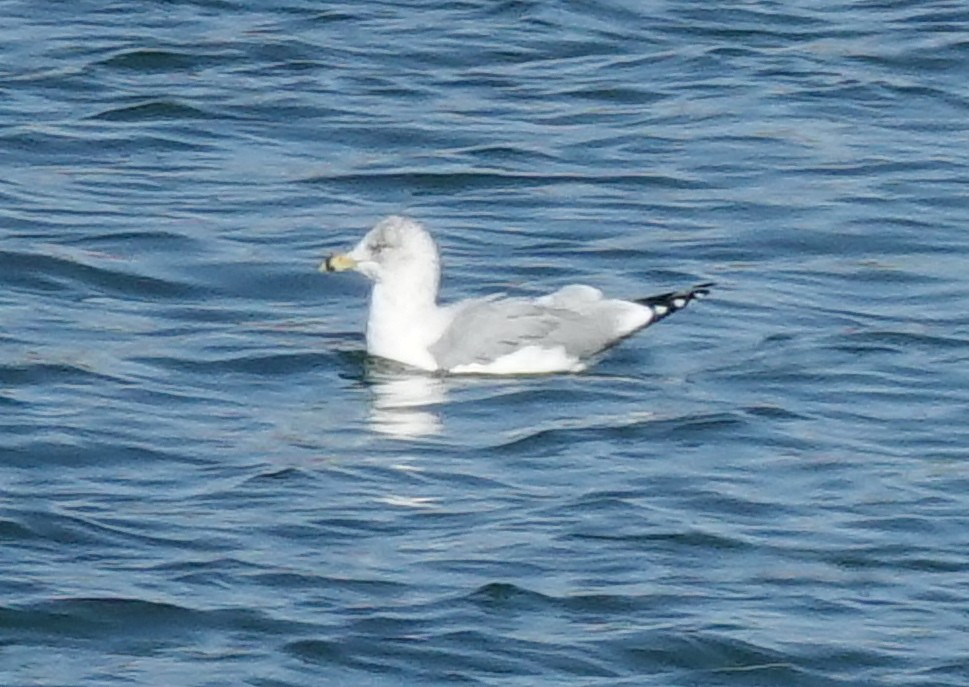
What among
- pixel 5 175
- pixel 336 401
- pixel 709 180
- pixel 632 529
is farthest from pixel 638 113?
pixel 632 529

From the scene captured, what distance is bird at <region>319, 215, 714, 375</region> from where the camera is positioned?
39.7ft

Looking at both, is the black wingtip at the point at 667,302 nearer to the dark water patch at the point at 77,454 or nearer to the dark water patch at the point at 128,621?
the dark water patch at the point at 77,454

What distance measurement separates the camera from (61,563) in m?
9.41

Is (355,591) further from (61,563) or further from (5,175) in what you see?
(5,175)

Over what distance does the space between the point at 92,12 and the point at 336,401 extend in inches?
286

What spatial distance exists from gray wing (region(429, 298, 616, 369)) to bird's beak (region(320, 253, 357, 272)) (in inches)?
19.2

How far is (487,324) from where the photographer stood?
39.6 ft

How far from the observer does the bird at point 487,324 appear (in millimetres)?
12102

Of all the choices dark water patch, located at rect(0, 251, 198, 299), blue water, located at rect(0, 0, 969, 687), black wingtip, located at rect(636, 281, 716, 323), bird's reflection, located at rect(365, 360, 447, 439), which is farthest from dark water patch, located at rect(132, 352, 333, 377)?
black wingtip, located at rect(636, 281, 716, 323)

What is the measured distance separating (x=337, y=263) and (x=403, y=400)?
2.66 ft

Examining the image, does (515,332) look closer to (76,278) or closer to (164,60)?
(76,278)

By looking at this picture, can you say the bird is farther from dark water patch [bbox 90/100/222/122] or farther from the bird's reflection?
dark water patch [bbox 90/100/222/122]

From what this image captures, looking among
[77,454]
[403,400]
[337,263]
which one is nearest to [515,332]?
[403,400]

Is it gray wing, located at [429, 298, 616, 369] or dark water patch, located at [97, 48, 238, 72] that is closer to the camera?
gray wing, located at [429, 298, 616, 369]
